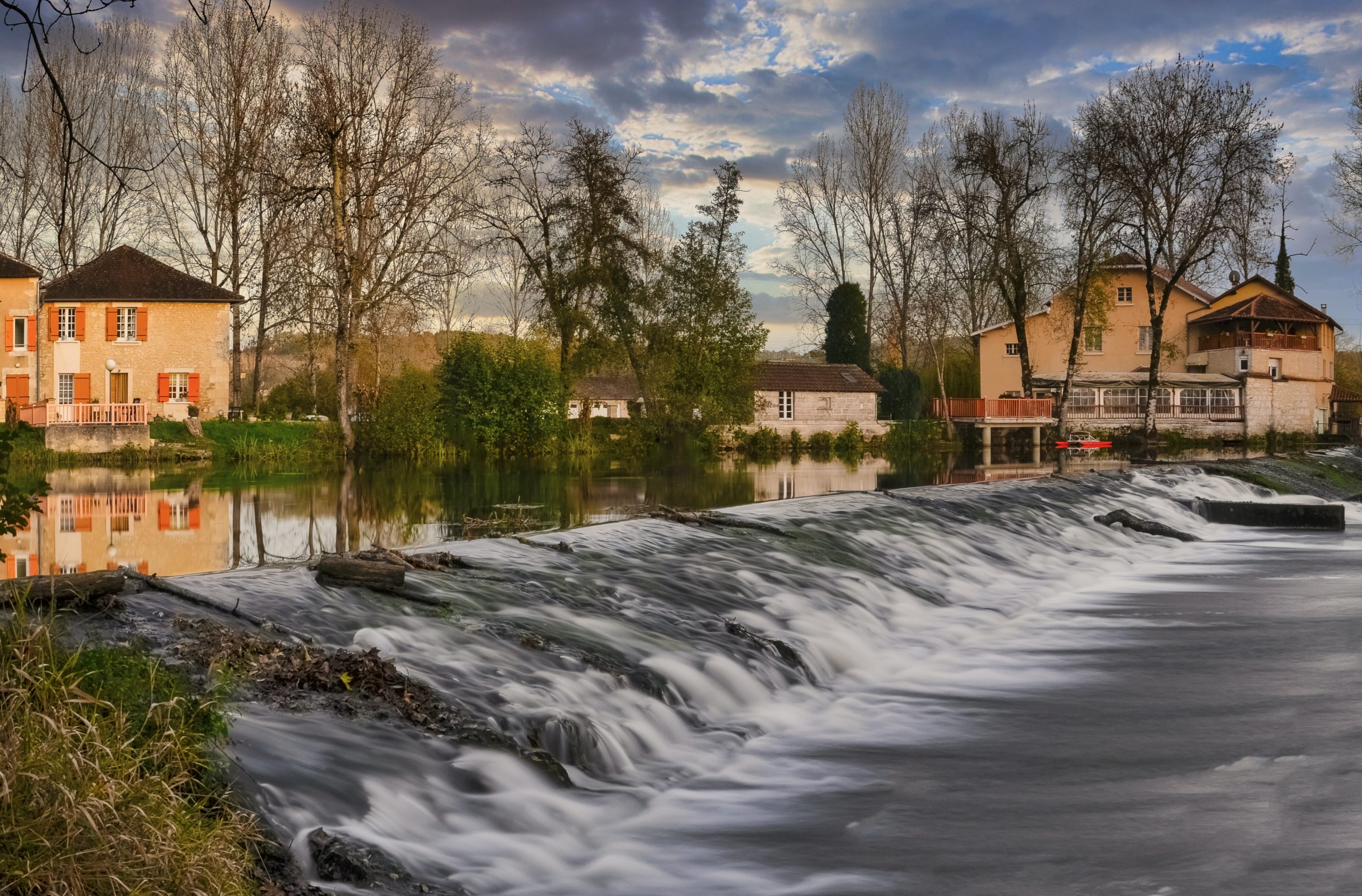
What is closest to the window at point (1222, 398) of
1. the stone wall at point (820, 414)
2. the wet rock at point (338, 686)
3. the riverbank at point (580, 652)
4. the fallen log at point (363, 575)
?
the stone wall at point (820, 414)

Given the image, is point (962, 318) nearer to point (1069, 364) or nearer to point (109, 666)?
point (1069, 364)

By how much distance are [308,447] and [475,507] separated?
19104 mm

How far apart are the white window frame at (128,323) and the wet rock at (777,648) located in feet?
145

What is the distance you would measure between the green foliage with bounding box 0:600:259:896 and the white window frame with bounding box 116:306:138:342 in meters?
46.7

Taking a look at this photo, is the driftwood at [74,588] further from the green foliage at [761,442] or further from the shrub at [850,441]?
the shrub at [850,441]

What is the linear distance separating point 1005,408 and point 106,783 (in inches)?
2177

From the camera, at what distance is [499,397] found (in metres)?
43.3

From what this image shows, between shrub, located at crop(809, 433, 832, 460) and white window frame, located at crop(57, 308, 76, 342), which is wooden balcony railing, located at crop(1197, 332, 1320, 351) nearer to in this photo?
shrub, located at crop(809, 433, 832, 460)

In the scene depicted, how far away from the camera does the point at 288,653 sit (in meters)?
6.42

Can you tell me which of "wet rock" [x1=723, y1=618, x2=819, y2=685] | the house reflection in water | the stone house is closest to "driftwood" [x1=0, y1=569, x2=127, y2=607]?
the house reflection in water

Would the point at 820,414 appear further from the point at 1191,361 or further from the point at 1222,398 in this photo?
the point at 1191,361

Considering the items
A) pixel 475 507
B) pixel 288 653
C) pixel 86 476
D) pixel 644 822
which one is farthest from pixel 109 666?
pixel 86 476

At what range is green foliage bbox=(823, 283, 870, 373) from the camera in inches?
2482

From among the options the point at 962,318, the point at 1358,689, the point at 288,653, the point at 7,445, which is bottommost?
the point at 1358,689
